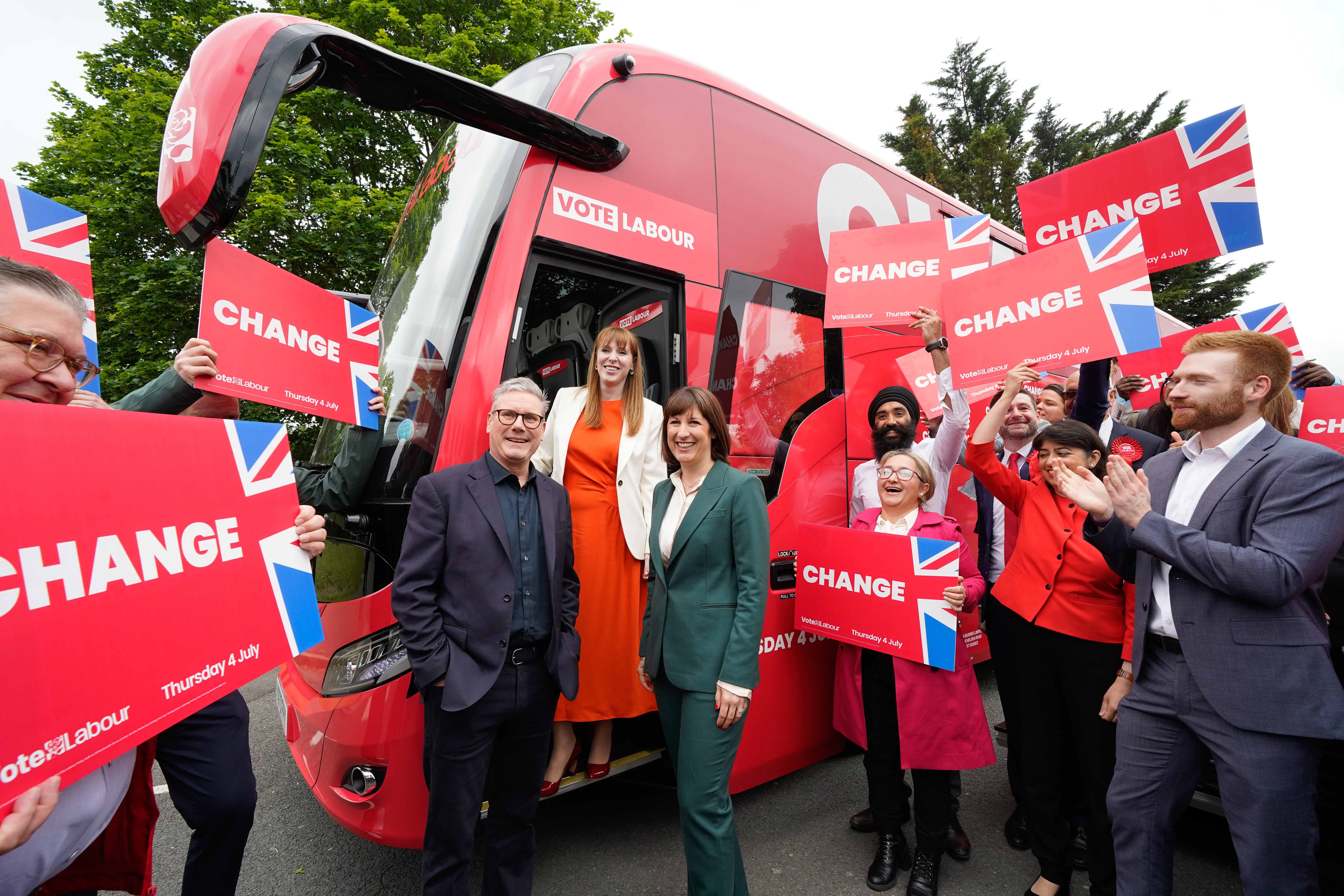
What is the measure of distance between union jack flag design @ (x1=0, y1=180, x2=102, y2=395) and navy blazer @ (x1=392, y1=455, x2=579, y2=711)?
3.63ft

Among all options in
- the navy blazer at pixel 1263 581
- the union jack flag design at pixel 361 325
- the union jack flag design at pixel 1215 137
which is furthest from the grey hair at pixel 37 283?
the union jack flag design at pixel 1215 137

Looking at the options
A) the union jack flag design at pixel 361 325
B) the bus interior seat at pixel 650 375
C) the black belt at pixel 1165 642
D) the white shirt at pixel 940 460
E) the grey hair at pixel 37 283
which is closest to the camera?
the grey hair at pixel 37 283

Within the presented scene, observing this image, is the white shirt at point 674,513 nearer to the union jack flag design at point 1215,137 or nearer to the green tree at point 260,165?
the union jack flag design at point 1215,137

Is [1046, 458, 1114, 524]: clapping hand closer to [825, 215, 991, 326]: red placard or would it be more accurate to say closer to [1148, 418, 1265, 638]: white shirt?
[1148, 418, 1265, 638]: white shirt

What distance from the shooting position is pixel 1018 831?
119 inches

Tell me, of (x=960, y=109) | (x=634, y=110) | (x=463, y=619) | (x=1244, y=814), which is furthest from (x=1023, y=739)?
(x=960, y=109)

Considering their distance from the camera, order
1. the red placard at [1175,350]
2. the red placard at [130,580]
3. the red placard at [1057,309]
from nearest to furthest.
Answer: the red placard at [130,580], the red placard at [1057,309], the red placard at [1175,350]

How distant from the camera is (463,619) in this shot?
209 centimetres

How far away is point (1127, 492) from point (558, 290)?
7.86 feet

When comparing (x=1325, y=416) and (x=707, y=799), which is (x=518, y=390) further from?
(x=1325, y=416)

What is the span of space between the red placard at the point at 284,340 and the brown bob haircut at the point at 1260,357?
300 centimetres

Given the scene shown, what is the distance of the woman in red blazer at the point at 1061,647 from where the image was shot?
2.47m

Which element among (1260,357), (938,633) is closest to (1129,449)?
(1260,357)

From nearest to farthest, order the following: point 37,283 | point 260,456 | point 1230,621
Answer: point 37,283
point 260,456
point 1230,621
